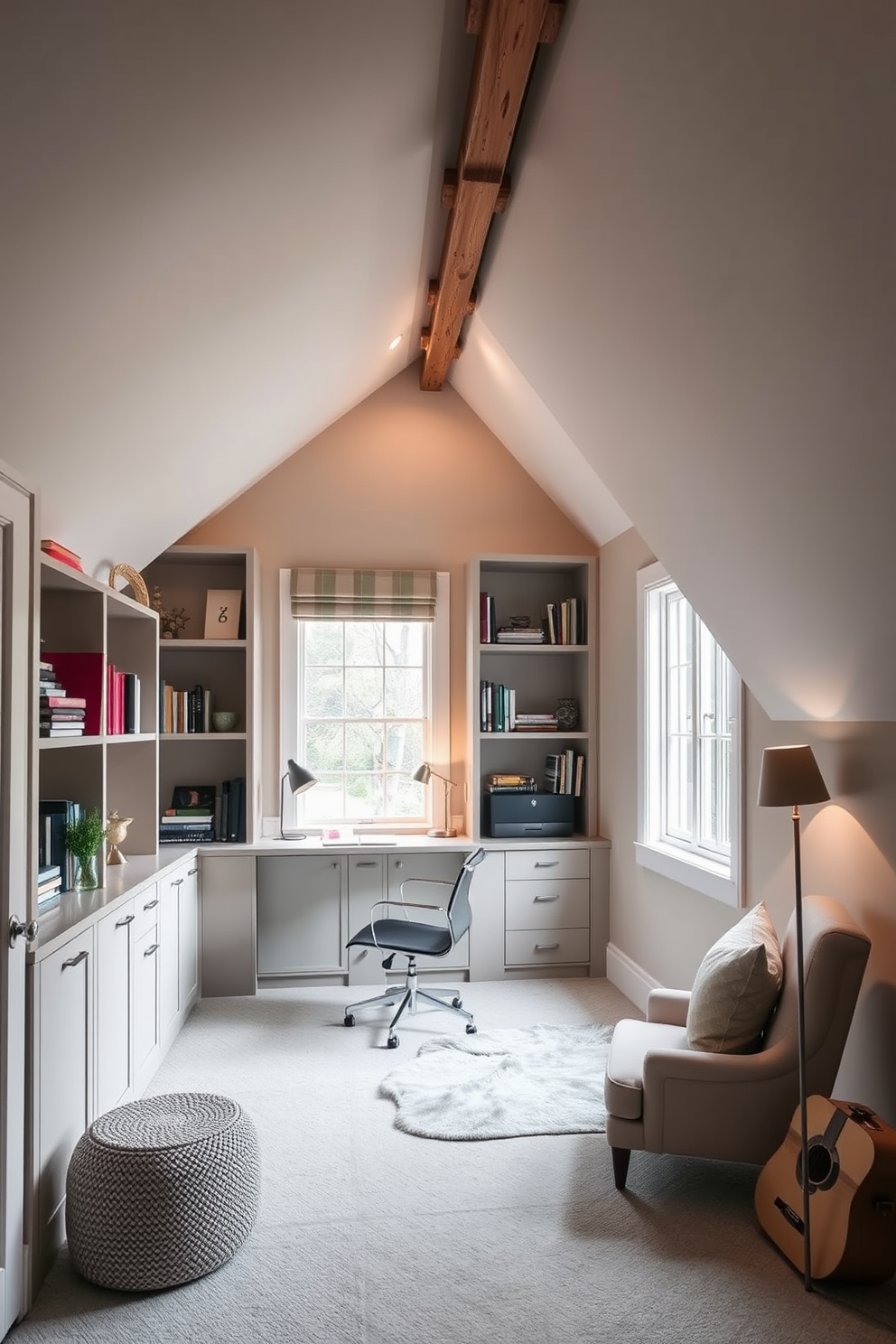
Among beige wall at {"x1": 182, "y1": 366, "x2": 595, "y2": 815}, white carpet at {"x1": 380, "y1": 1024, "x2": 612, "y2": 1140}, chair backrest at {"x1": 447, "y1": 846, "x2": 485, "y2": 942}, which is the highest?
beige wall at {"x1": 182, "y1": 366, "x2": 595, "y2": 815}

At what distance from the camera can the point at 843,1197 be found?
2.28 meters

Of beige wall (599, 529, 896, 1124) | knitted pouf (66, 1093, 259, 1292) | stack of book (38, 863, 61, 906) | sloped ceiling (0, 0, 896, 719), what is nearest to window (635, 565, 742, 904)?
beige wall (599, 529, 896, 1124)

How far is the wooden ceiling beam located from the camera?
2.35m

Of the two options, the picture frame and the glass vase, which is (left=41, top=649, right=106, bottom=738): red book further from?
the picture frame

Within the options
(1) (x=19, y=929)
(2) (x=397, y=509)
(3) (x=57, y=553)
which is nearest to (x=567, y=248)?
(3) (x=57, y=553)

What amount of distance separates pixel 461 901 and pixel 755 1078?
182 centimetres

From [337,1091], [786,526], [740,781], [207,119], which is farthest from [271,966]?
[207,119]

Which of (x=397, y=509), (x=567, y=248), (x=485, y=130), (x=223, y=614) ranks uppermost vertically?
(x=485, y=130)

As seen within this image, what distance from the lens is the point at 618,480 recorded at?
3572mm

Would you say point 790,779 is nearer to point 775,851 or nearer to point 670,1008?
point 775,851

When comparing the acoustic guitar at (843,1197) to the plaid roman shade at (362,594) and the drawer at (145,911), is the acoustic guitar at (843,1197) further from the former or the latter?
the plaid roman shade at (362,594)

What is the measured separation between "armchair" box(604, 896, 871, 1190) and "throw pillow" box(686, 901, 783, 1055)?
5cm

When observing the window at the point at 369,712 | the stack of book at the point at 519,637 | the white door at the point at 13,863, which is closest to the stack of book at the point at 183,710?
the window at the point at 369,712

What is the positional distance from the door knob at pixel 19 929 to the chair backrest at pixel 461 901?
6.99ft
